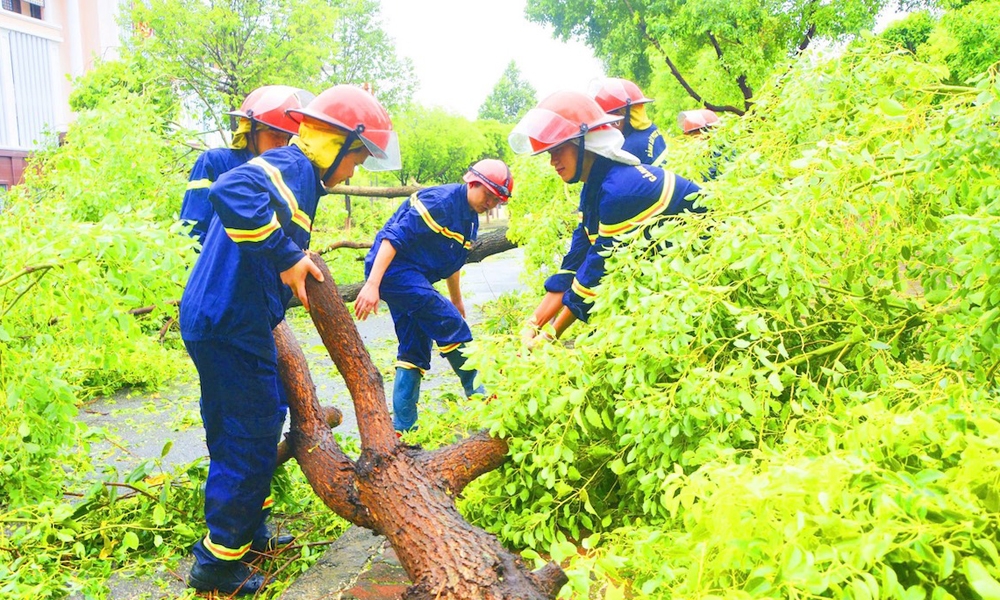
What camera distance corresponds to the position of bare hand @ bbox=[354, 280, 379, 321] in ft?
13.6

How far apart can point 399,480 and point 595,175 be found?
164cm

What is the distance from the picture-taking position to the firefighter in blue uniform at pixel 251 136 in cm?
384

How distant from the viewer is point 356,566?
9.25 ft

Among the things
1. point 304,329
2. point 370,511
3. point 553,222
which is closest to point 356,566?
point 370,511

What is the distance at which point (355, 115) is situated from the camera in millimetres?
3047

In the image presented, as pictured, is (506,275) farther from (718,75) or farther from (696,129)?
(696,129)

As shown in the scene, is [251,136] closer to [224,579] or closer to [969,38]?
[224,579]

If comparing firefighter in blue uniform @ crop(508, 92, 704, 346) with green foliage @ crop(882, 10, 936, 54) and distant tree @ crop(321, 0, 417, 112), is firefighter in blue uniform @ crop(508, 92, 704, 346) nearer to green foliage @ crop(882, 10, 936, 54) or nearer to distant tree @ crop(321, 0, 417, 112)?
green foliage @ crop(882, 10, 936, 54)

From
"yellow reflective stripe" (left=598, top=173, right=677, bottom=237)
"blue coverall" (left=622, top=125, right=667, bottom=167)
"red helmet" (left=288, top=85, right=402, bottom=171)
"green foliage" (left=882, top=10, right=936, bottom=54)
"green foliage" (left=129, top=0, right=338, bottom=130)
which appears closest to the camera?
"red helmet" (left=288, top=85, right=402, bottom=171)

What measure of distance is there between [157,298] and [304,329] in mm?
5729

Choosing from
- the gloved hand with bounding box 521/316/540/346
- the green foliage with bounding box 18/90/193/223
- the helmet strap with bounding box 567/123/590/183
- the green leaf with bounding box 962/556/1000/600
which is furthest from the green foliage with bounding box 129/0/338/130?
the green leaf with bounding box 962/556/1000/600

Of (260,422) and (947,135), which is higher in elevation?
(947,135)

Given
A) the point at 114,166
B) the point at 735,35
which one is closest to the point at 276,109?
the point at 114,166

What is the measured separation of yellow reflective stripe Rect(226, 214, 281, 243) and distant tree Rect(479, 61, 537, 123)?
56.2 metres
